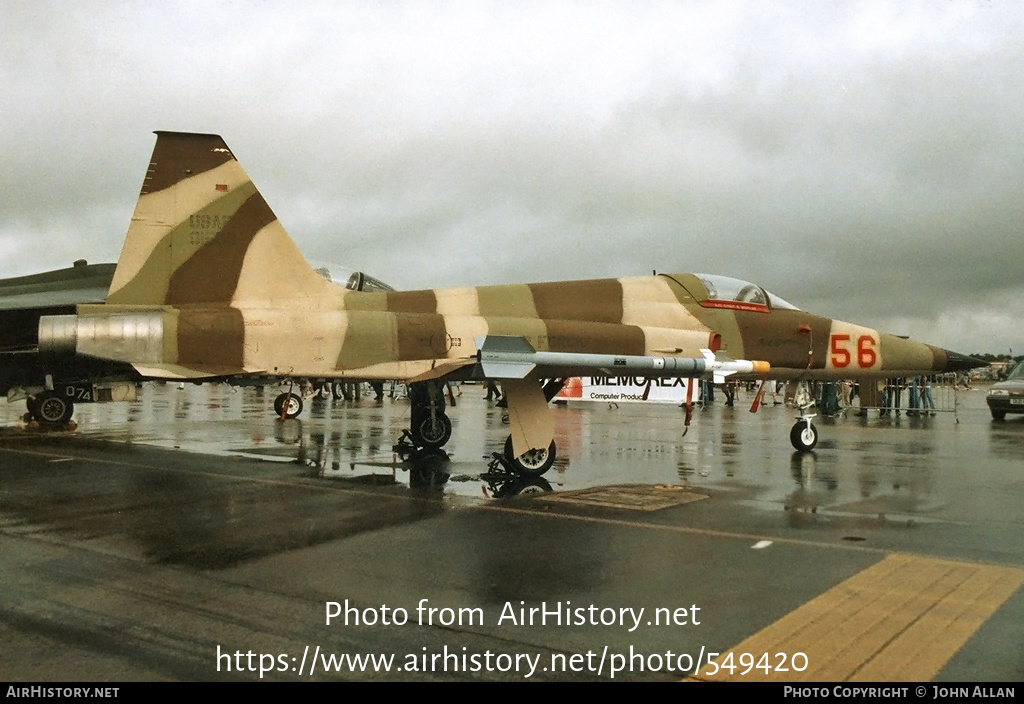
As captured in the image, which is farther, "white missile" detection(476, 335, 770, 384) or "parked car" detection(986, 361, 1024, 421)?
"parked car" detection(986, 361, 1024, 421)

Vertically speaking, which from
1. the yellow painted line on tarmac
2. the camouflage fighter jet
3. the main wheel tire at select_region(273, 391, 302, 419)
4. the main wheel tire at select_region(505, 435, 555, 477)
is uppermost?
the camouflage fighter jet

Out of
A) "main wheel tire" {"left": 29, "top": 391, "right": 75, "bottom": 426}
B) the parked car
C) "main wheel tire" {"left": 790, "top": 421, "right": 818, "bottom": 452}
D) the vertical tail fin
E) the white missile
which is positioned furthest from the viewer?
the parked car

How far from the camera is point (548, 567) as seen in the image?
236 inches

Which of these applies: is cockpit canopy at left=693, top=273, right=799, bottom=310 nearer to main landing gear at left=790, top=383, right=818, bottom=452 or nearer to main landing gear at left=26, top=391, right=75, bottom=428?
main landing gear at left=790, top=383, right=818, bottom=452

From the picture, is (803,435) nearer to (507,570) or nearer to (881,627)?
(507,570)

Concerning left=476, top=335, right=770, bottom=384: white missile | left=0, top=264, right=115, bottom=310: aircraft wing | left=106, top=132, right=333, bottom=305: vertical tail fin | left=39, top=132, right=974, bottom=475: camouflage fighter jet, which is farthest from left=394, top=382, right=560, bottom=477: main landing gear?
left=0, top=264, right=115, bottom=310: aircraft wing

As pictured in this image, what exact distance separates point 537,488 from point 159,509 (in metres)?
4.54

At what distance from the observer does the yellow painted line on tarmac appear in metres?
4.00

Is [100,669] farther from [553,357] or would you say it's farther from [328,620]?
[553,357]

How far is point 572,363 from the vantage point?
32.7 feet

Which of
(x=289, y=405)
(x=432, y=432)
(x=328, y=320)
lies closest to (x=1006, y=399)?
(x=432, y=432)

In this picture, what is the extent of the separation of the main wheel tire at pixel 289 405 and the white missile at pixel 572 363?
13865 millimetres

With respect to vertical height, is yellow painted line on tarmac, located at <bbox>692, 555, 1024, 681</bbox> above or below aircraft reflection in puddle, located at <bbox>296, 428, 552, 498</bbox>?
below

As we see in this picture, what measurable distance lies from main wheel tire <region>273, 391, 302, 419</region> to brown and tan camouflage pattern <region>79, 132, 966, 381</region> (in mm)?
10781
